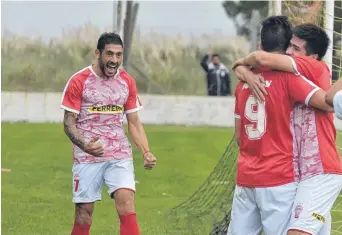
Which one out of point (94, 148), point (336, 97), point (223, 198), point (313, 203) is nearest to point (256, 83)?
point (336, 97)

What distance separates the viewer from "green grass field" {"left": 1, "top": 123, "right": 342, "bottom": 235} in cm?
968

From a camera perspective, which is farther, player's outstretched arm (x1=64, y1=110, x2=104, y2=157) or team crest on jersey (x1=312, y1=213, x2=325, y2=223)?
player's outstretched arm (x1=64, y1=110, x2=104, y2=157)

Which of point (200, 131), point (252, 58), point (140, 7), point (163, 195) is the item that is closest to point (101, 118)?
point (252, 58)

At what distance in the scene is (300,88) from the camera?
5.20 metres

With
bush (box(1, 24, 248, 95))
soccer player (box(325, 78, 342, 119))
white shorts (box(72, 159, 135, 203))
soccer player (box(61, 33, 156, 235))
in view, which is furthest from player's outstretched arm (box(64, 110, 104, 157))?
bush (box(1, 24, 248, 95))

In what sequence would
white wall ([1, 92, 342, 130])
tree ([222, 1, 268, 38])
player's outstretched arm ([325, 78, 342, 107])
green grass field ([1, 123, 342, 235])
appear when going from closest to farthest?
player's outstretched arm ([325, 78, 342, 107]), green grass field ([1, 123, 342, 235]), white wall ([1, 92, 342, 130]), tree ([222, 1, 268, 38])

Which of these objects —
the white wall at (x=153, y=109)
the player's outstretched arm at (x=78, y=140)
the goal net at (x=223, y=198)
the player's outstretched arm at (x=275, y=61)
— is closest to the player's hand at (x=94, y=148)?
the player's outstretched arm at (x=78, y=140)

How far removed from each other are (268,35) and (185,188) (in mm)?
7585

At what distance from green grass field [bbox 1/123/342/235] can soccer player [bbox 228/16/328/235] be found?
3.69 meters

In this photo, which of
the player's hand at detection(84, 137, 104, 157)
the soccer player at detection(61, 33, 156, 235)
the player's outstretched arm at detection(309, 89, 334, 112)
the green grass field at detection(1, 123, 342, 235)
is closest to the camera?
the player's outstretched arm at detection(309, 89, 334, 112)

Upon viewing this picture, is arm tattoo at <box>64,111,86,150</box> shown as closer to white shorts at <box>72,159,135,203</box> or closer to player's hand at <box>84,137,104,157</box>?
player's hand at <box>84,137,104,157</box>

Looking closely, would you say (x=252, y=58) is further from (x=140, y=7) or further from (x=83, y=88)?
(x=140, y=7)

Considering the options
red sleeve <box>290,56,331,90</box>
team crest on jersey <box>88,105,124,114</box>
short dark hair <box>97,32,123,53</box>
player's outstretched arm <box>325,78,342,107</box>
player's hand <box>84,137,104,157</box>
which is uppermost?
short dark hair <box>97,32,123,53</box>

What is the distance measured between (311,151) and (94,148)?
2.15 meters
